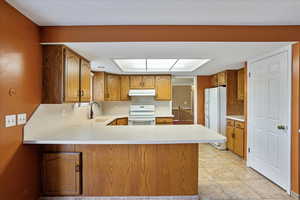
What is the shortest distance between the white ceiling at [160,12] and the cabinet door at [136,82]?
3071 mm

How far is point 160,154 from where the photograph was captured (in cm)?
247

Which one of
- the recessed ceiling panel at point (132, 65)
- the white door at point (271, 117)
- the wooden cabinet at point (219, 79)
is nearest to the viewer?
the white door at point (271, 117)

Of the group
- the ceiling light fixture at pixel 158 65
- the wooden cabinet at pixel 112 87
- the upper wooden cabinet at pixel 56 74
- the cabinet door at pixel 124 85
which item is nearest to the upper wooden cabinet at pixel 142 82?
the cabinet door at pixel 124 85

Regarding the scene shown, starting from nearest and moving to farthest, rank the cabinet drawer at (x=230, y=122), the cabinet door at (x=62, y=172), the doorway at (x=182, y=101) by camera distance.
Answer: the cabinet door at (x=62, y=172), the cabinet drawer at (x=230, y=122), the doorway at (x=182, y=101)

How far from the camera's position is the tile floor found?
102 inches

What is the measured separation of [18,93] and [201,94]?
17.7ft

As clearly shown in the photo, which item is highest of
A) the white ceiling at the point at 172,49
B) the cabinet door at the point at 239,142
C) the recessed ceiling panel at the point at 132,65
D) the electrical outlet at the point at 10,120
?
the recessed ceiling panel at the point at 132,65

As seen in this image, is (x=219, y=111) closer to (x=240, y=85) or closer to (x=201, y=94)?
(x=240, y=85)

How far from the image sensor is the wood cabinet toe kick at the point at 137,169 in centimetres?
246

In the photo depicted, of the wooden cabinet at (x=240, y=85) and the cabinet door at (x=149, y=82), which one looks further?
the cabinet door at (x=149, y=82)

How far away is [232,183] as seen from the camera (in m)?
2.96

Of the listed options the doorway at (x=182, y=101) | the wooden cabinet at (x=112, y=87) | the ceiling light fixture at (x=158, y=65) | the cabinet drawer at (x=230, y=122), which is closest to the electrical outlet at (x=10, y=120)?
the ceiling light fixture at (x=158, y=65)

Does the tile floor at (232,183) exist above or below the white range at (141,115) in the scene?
below

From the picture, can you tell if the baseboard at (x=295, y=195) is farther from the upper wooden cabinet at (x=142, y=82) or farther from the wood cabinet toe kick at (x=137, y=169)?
the upper wooden cabinet at (x=142, y=82)
